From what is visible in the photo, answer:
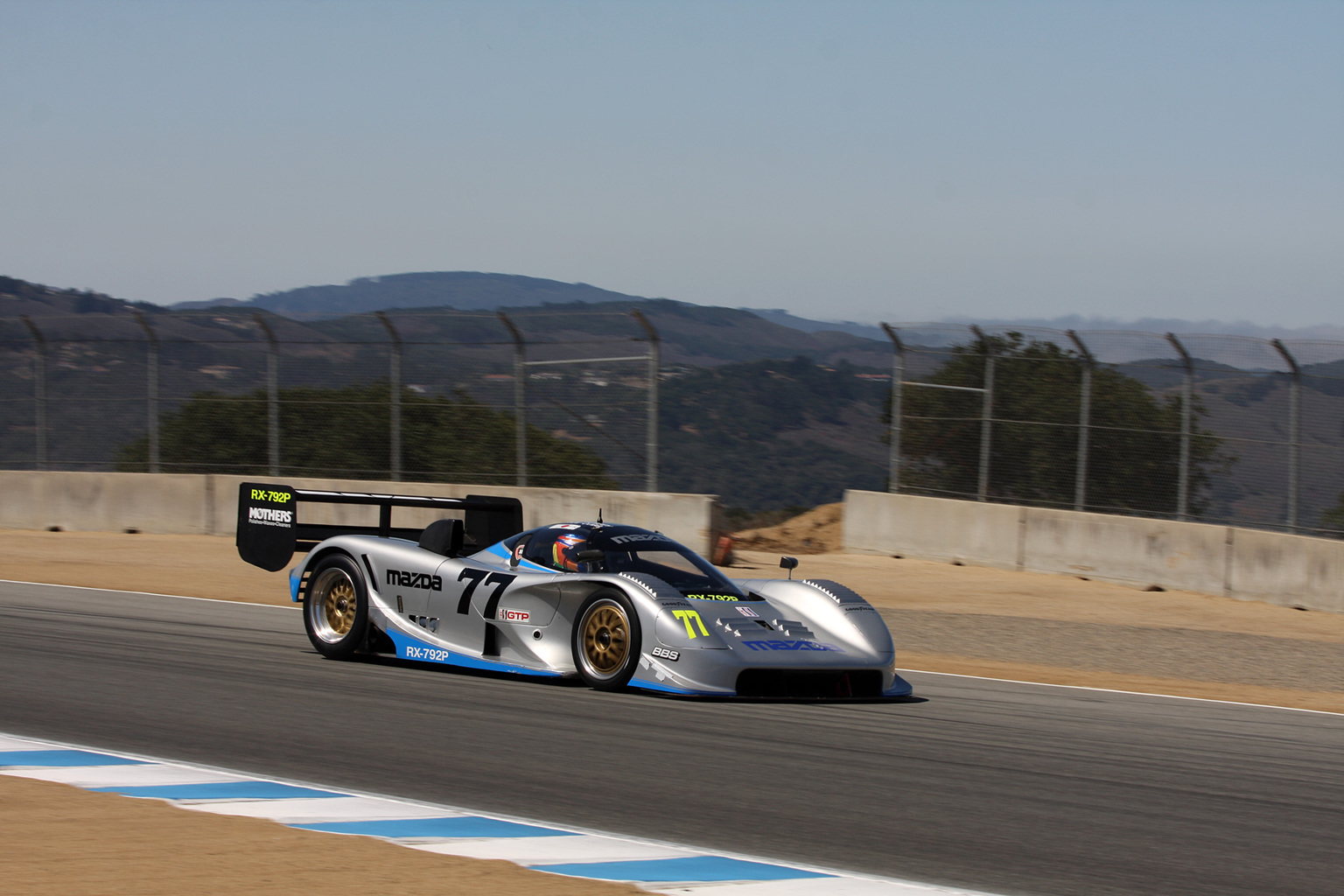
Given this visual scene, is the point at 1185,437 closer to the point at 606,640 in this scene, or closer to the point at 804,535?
the point at 804,535

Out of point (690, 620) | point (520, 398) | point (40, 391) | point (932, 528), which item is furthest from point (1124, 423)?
point (40, 391)

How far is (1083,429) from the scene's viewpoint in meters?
17.4

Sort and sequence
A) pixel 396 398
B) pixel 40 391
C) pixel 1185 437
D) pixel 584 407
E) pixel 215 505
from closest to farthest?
pixel 1185 437, pixel 584 407, pixel 396 398, pixel 215 505, pixel 40 391

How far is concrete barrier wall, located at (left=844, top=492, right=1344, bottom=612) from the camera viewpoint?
15.6m

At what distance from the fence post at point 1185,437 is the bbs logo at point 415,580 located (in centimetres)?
1043

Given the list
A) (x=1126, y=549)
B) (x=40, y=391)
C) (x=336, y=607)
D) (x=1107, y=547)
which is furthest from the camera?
(x=40, y=391)

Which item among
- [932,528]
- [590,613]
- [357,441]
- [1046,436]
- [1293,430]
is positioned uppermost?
[1293,430]

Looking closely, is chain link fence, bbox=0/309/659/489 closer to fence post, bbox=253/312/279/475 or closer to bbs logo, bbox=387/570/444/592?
fence post, bbox=253/312/279/475

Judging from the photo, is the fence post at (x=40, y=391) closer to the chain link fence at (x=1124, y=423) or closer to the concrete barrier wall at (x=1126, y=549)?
the chain link fence at (x=1124, y=423)

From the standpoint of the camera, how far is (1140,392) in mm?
16938

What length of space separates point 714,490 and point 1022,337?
6.36m

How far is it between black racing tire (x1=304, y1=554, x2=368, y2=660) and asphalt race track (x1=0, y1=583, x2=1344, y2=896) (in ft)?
0.80

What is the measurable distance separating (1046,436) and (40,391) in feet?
47.3

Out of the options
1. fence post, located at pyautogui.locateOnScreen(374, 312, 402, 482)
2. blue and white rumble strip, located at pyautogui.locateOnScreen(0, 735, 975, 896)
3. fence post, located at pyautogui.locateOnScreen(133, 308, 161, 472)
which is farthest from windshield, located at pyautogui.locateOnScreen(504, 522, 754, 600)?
fence post, located at pyautogui.locateOnScreen(133, 308, 161, 472)
